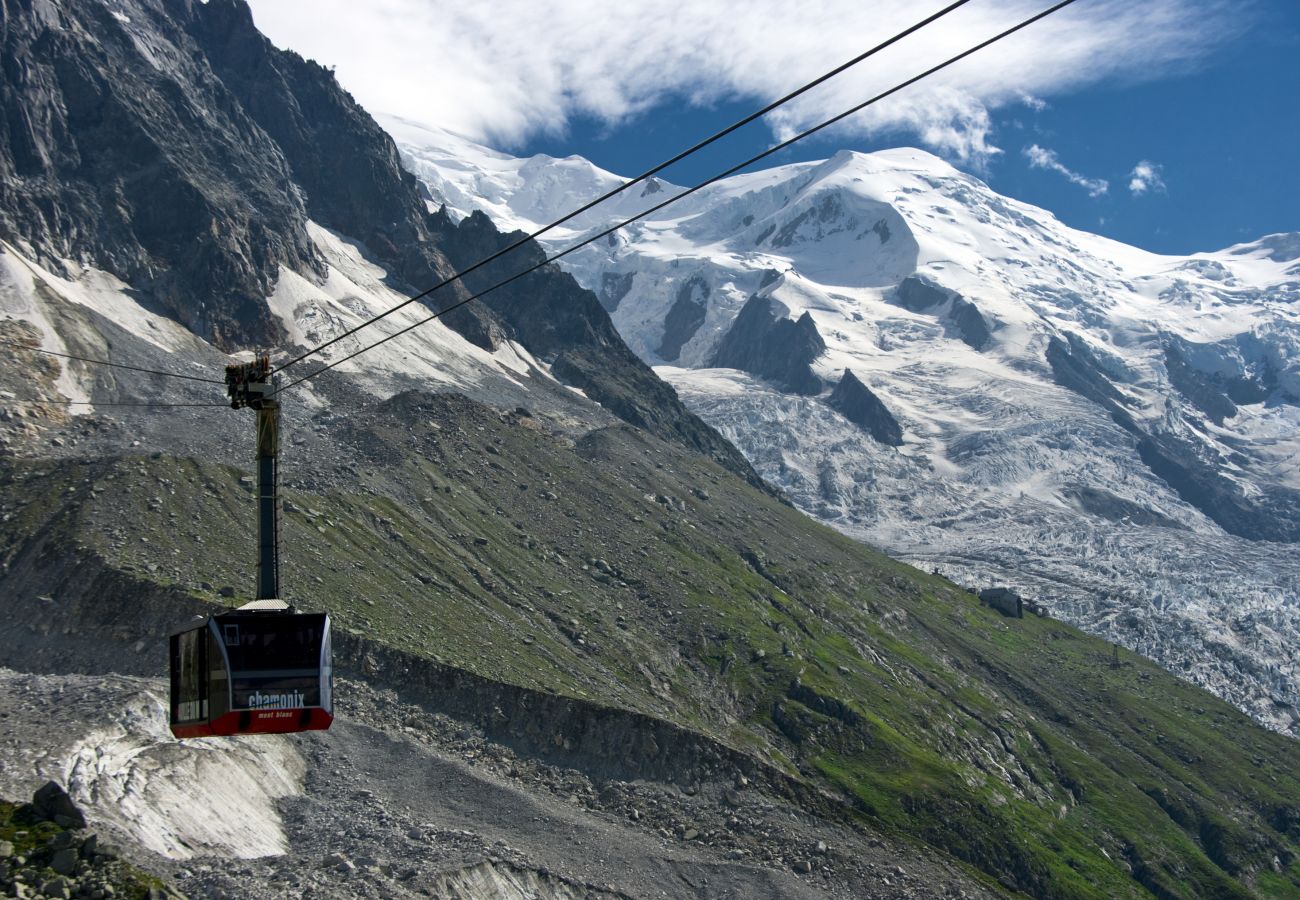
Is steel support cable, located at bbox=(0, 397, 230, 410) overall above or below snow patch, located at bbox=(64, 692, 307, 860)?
above

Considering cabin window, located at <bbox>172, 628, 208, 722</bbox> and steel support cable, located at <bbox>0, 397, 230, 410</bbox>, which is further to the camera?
steel support cable, located at <bbox>0, 397, 230, 410</bbox>

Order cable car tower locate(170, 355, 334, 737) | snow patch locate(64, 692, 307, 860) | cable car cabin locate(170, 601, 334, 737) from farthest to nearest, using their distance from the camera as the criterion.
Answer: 1. snow patch locate(64, 692, 307, 860)
2. cable car cabin locate(170, 601, 334, 737)
3. cable car tower locate(170, 355, 334, 737)

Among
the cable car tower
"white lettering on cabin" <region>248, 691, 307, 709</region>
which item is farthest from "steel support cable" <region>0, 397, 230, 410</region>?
"white lettering on cabin" <region>248, 691, 307, 709</region>

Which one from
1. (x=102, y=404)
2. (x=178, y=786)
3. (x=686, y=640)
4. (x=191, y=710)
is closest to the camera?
(x=191, y=710)

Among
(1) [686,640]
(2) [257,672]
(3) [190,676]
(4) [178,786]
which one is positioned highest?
(2) [257,672]

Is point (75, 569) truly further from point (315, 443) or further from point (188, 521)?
point (315, 443)

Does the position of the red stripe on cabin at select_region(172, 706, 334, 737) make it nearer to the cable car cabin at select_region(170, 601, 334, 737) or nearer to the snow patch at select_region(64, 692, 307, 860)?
the cable car cabin at select_region(170, 601, 334, 737)

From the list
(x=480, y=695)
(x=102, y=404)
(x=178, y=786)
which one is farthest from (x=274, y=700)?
(x=102, y=404)

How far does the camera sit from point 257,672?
124 ft

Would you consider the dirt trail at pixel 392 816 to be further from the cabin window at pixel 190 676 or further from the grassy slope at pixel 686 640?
the cabin window at pixel 190 676

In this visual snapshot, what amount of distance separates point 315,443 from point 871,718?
255 feet

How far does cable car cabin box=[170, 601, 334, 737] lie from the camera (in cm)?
3772

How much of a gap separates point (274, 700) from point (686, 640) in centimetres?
11335

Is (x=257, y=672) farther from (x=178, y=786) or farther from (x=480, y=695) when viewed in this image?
(x=480, y=695)
